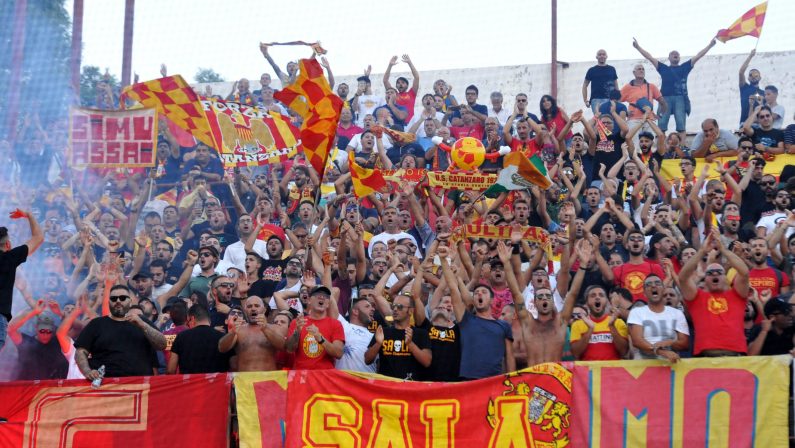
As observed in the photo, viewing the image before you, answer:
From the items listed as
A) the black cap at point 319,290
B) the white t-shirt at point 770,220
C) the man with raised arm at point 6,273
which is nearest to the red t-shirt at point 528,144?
the white t-shirt at point 770,220

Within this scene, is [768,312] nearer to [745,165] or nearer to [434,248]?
[434,248]

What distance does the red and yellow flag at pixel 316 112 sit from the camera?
11844mm

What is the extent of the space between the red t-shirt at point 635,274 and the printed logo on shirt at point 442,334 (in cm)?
217

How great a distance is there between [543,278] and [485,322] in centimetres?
132

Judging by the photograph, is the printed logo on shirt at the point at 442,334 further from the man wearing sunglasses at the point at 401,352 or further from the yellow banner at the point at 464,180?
the yellow banner at the point at 464,180

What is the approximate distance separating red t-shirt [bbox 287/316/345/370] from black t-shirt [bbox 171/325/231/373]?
0.62 meters

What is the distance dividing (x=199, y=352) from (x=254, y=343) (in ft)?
1.51

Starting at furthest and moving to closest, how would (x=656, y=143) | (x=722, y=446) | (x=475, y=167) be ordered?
(x=656, y=143)
(x=475, y=167)
(x=722, y=446)

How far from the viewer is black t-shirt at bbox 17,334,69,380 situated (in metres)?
11.2

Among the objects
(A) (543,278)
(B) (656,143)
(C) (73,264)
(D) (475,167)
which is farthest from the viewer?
(B) (656,143)

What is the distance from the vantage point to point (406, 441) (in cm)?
931

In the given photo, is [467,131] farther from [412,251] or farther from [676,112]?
[412,251]

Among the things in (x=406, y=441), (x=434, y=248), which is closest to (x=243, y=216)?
(x=434, y=248)

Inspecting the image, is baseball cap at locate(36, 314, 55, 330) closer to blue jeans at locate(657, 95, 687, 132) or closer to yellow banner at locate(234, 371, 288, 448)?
yellow banner at locate(234, 371, 288, 448)
